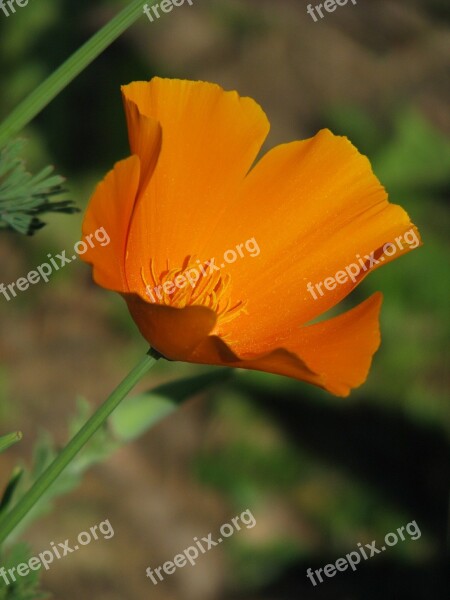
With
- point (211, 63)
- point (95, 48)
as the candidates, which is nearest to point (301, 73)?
point (211, 63)

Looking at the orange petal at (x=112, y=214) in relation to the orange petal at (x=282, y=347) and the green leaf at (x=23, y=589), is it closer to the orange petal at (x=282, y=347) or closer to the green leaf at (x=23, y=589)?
the orange petal at (x=282, y=347)

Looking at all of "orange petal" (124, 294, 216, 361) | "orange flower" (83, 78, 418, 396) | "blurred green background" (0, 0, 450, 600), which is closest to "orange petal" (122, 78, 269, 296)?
"orange flower" (83, 78, 418, 396)

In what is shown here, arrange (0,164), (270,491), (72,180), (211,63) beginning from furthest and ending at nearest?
1. (211,63)
2. (72,180)
3. (270,491)
4. (0,164)

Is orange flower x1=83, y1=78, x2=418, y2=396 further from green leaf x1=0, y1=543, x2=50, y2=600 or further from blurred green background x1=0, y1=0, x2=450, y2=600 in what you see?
blurred green background x1=0, y1=0, x2=450, y2=600

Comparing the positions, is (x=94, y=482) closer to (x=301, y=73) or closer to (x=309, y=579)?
(x=309, y=579)

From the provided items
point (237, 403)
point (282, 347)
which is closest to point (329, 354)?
point (282, 347)

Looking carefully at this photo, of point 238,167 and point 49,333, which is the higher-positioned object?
point 238,167
